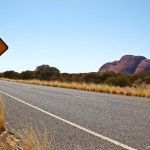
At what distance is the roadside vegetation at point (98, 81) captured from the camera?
29203 mm

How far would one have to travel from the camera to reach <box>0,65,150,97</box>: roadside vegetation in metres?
29.2

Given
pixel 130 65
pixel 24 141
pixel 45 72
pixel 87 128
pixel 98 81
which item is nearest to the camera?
pixel 24 141

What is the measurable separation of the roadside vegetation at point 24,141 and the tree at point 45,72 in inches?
3115

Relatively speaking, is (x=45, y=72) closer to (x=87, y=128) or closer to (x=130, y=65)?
(x=130, y=65)

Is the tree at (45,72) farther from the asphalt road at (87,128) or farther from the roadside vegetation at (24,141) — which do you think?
the roadside vegetation at (24,141)

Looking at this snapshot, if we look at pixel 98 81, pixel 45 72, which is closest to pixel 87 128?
pixel 98 81

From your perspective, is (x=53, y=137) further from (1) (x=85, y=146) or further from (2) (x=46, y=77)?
(2) (x=46, y=77)

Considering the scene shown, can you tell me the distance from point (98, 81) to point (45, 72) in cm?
3031

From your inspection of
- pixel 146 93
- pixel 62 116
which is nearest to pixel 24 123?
pixel 62 116

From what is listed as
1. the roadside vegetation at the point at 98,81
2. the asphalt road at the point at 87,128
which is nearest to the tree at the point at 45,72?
the roadside vegetation at the point at 98,81

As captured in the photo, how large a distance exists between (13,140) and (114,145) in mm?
2070

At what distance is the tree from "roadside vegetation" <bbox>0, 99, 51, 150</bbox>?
7913cm

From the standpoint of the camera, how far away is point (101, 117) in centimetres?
1231

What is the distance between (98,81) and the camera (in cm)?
6134
